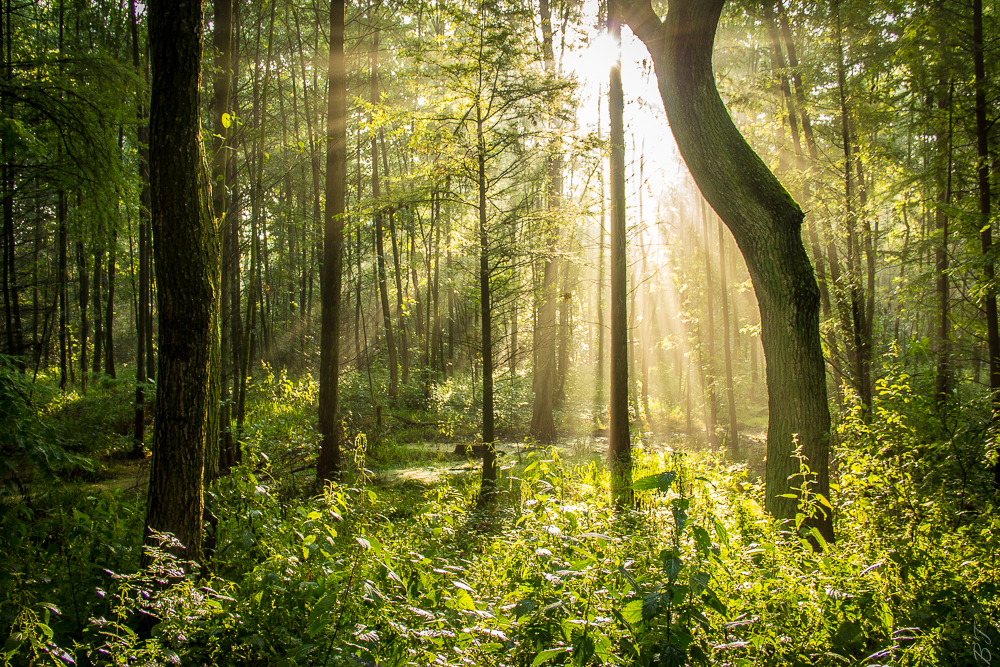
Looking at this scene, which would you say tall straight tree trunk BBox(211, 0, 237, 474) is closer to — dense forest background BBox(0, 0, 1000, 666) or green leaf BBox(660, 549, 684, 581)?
→ dense forest background BBox(0, 0, 1000, 666)

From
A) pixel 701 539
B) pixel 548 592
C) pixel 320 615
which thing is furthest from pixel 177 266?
pixel 701 539

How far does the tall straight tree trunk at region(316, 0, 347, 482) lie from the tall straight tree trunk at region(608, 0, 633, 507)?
4.65m

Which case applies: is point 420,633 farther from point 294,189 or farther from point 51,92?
point 294,189

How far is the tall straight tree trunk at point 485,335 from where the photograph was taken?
293 inches

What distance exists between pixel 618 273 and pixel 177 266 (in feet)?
23.1

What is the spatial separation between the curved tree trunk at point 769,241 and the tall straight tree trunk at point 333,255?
5424mm

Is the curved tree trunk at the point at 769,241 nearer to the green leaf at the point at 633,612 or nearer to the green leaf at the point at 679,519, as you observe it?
the green leaf at the point at 679,519

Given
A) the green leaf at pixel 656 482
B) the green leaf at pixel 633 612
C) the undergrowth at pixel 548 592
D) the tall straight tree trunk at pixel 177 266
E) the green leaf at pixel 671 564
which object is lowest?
the undergrowth at pixel 548 592

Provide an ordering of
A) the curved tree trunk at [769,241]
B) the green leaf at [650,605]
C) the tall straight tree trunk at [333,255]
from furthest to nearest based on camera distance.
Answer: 1. the tall straight tree trunk at [333,255]
2. the curved tree trunk at [769,241]
3. the green leaf at [650,605]

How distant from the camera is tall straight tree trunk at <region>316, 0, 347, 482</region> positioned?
7.84 metres

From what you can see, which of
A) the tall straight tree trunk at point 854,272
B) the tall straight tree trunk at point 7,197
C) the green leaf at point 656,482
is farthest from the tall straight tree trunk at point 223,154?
the tall straight tree trunk at point 854,272

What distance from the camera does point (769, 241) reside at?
455 centimetres

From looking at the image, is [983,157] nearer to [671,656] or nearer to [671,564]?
[671,564]

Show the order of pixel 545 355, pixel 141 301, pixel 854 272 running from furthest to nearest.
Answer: pixel 545 355
pixel 141 301
pixel 854 272
